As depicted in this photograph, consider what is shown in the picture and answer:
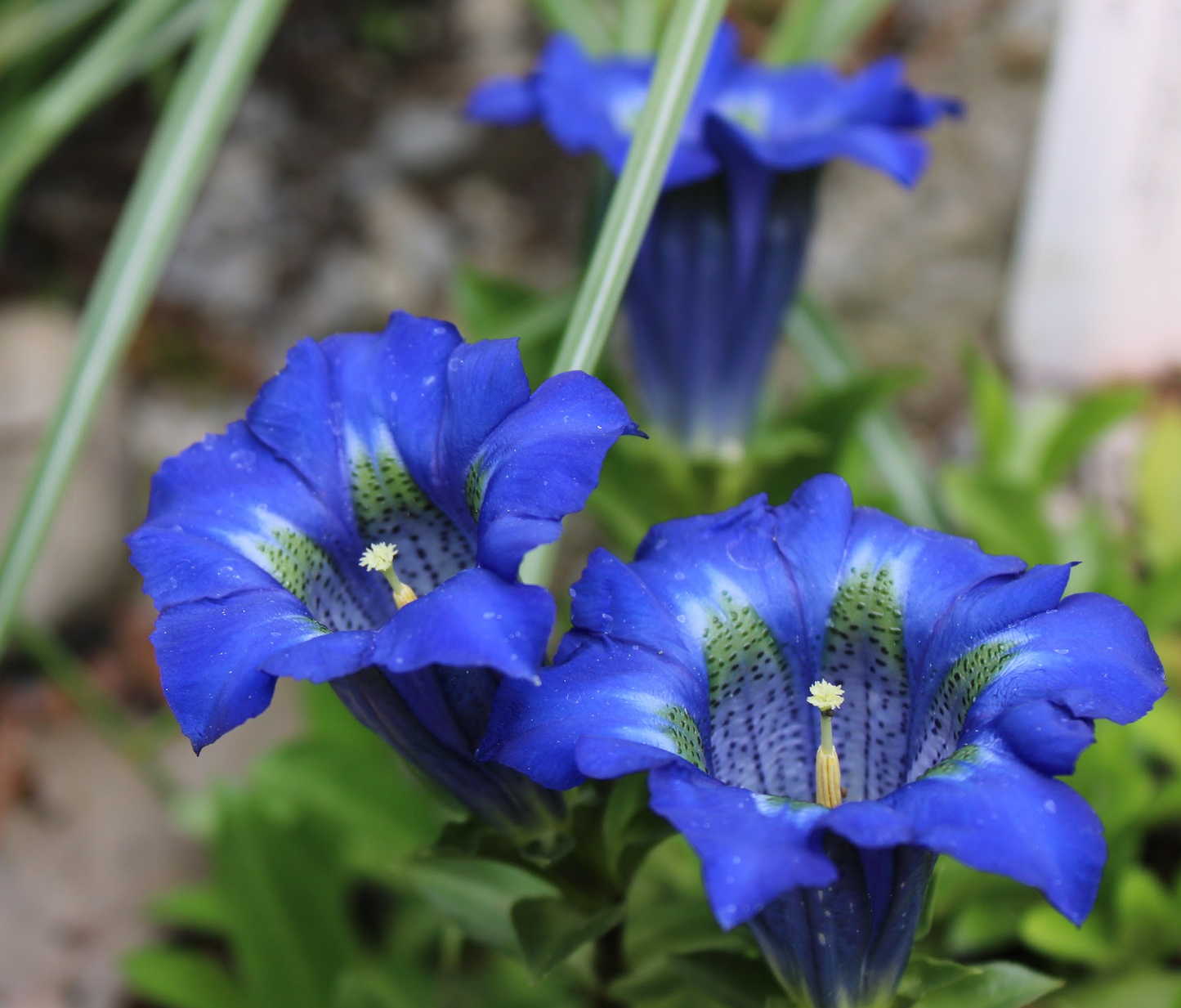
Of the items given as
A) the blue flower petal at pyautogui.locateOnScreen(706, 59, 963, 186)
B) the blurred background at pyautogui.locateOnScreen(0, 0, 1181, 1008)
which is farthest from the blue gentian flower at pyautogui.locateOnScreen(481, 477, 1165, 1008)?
the blue flower petal at pyautogui.locateOnScreen(706, 59, 963, 186)

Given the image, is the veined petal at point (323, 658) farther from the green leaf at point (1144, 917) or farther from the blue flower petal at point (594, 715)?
the green leaf at point (1144, 917)

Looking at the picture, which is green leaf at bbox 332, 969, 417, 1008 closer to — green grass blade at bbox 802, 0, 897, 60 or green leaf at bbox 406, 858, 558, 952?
green leaf at bbox 406, 858, 558, 952

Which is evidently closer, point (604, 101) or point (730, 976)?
point (730, 976)

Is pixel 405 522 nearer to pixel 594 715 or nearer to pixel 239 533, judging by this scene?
pixel 239 533

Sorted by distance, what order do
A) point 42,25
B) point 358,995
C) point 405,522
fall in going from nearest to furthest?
point 405,522 < point 358,995 < point 42,25

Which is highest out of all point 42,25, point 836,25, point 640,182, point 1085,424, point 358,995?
point 42,25

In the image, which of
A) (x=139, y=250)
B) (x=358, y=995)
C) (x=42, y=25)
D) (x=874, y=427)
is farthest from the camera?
(x=42, y=25)

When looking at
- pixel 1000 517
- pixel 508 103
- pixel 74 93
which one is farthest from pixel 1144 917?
pixel 74 93
